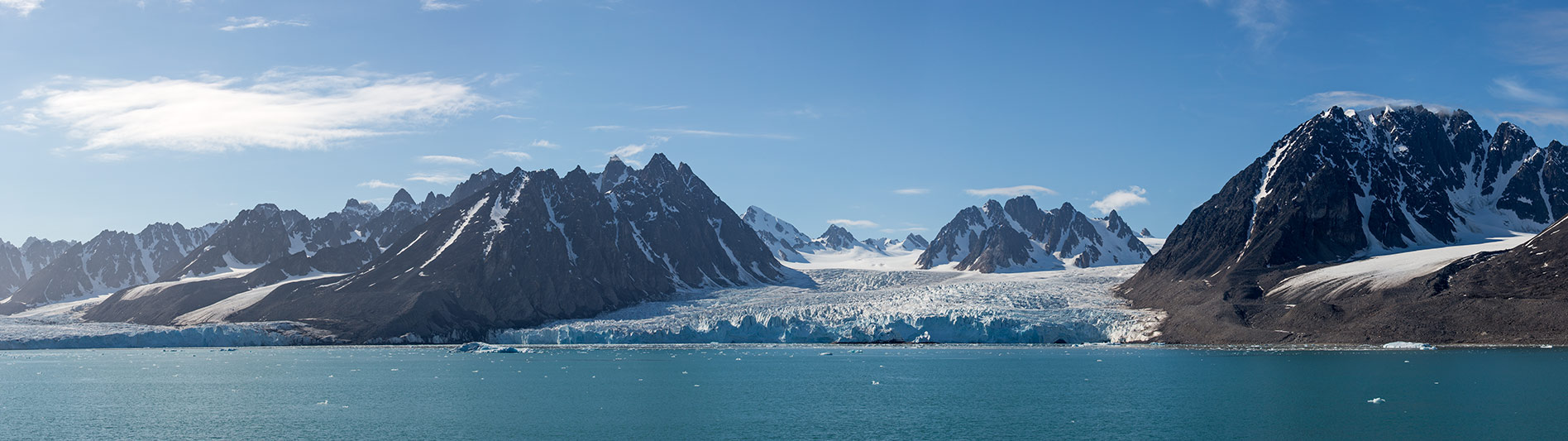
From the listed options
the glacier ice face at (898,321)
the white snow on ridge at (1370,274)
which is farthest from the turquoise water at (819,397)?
the white snow on ridge at (1370,274)

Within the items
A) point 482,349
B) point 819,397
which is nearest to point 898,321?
point 482,349

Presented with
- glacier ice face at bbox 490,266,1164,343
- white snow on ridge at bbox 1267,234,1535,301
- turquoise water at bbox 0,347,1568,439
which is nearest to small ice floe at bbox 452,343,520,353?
glacier ice face at bbox 490,266,1164,343

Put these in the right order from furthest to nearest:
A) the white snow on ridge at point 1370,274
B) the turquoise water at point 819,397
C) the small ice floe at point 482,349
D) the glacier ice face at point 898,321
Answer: the glacier ice face at point 898,321, the small ice floe at point 482,349, the white snow on ridge at point 1370,274, the turquoise water at point 819,397

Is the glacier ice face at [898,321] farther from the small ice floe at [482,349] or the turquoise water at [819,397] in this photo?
the turquoise water at [819,397]

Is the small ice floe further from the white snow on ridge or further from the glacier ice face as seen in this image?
the white snow on ridge

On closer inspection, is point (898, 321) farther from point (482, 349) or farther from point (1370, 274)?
point (1370, 274)
